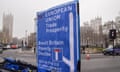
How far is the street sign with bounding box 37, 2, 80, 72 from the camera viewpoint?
296 cm

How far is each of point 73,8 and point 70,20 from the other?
13 centimetres

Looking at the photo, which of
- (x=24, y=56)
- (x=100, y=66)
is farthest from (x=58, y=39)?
(x=24, y=56)

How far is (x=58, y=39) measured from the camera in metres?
3.25

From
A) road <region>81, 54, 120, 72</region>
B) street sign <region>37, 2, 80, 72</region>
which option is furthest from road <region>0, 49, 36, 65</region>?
street sign <region>37, 2, 80, 72</region>

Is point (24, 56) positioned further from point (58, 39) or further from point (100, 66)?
point (58, 39)

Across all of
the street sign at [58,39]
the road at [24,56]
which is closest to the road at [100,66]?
the road at [24,56]

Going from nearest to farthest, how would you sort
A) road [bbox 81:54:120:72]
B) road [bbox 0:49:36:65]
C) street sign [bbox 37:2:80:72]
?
street sign [bbox 37:2:80:72]
road [bbox 81:54:120:72]
road [bbox 0:49:36:65]

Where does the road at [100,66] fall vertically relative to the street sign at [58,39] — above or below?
below

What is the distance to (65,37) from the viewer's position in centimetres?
311

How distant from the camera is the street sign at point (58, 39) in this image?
117 inches

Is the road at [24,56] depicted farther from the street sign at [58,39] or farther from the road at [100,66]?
the street sign at [58,39]

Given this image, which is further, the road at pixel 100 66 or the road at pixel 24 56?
the road at pixel 24 56

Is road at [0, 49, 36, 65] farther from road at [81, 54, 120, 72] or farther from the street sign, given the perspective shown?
the street sign

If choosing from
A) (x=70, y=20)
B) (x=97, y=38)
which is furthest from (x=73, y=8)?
(x=97, y=38)
